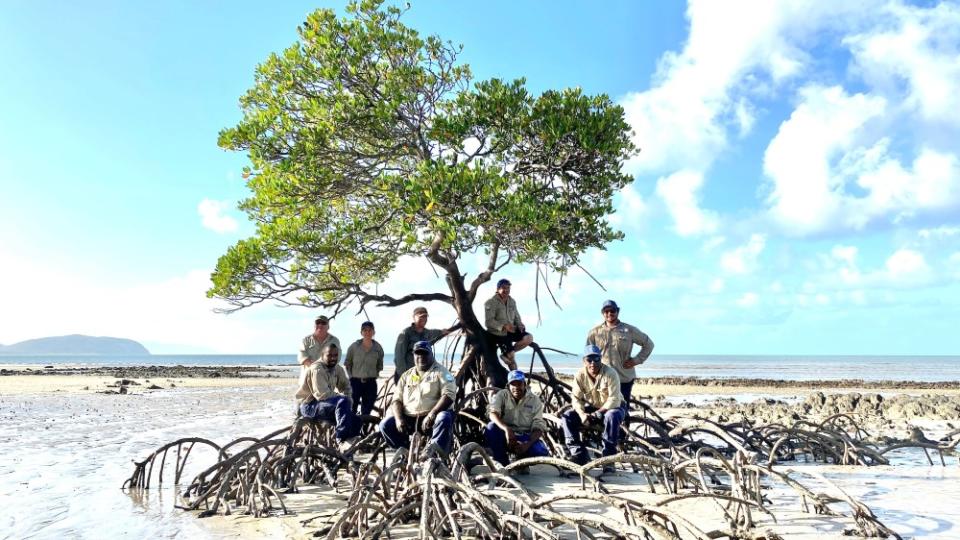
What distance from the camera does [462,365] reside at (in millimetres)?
9133

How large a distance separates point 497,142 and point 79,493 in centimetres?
646

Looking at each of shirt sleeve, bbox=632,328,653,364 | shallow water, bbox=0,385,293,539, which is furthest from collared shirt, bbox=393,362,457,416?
shirt sleeve, bbox=632,328,653,364

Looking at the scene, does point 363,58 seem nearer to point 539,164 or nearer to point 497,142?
point 497,142

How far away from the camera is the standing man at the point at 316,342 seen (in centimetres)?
878

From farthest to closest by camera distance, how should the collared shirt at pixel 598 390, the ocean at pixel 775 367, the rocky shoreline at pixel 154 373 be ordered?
the ocean at pixel 775 367 < the rocky shoreline at pixel 154 373 < the collared shirt at pixel 598 390

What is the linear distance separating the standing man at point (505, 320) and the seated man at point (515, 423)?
1886mm

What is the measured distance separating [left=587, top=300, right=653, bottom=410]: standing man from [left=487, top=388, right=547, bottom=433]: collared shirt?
1366mm

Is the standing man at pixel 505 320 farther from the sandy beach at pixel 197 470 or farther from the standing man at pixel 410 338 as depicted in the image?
the sandy beach at pixel 197 470

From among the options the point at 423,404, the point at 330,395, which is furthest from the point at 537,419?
the point at 330,395

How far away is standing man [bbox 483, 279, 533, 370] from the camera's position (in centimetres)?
924

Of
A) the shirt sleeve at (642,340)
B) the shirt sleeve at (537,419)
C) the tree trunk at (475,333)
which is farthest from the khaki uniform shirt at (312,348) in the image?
the shirt sleeve at (642,340)

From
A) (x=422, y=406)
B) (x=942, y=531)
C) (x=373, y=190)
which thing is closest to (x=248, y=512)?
(x=422, y=406)

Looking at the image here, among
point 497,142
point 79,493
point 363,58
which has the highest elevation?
point 363,58

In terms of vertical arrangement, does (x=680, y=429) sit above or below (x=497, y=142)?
below
